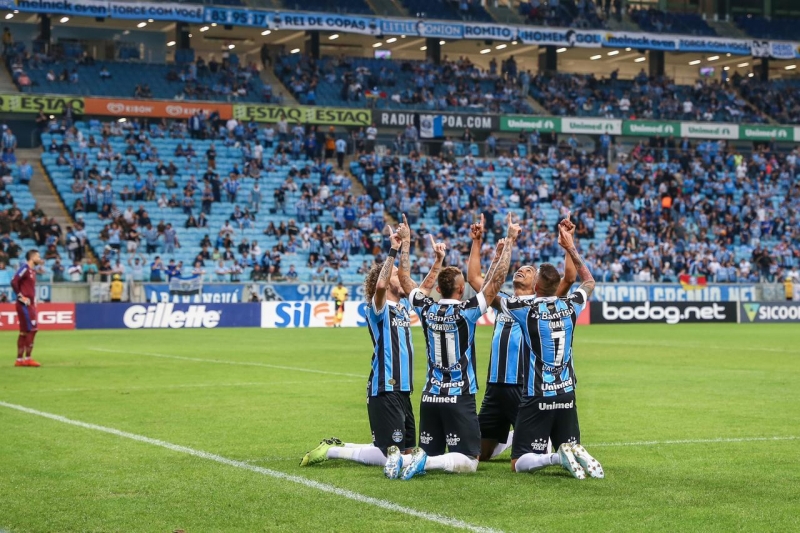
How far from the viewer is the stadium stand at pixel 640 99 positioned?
6475 centimetres

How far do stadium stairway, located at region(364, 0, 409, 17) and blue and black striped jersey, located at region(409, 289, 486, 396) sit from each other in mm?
54963

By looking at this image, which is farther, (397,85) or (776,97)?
(776,97)

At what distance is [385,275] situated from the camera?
1026 cm

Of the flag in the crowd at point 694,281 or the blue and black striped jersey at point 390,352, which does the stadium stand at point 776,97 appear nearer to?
the flag in the crowd at point 694,281

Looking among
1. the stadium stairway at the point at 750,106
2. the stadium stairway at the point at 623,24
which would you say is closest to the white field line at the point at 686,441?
the stadium stairway at the point at 623,24

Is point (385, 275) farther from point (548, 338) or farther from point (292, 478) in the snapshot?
point (292, 478)

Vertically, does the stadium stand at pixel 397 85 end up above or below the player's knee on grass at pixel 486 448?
above

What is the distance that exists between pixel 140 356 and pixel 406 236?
59.7 feet

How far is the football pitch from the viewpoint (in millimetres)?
8516

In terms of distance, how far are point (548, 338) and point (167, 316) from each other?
32.2 m

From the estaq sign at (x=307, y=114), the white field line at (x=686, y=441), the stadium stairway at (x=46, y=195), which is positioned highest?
the estaq sign at (x=307, y=114)

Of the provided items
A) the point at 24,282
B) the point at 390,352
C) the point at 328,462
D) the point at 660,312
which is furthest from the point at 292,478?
the point at 660,312

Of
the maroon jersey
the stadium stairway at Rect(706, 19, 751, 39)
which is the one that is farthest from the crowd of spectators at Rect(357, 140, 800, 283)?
the maroon jersey

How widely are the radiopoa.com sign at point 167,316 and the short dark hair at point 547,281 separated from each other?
1251 inches
